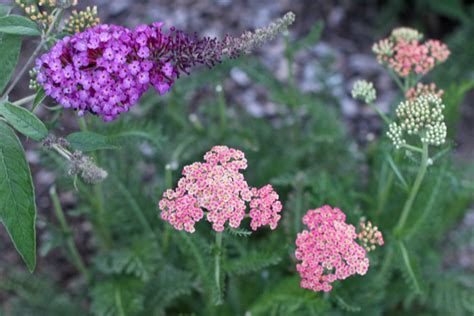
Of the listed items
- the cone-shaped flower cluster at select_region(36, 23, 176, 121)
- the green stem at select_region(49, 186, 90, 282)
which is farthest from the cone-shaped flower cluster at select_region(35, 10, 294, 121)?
the green stem at select_region(49, 186, 90, 282)

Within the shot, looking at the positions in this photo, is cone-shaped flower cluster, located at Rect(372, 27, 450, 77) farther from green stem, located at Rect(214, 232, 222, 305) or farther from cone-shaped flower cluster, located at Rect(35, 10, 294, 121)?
green stem, located at Rect(214, 232, 222, 305)

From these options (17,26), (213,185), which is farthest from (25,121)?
(213,185)

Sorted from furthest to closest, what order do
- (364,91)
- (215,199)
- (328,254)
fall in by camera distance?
(364,91) → (328,254) → (215,199)

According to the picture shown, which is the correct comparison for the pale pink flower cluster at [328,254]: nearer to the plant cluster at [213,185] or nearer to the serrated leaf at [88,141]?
the plant cluster at [213,185]

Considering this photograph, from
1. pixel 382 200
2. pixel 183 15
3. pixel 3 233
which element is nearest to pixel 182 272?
pixel 382 200

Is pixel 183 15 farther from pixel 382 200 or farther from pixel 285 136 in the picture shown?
pixel 382 200

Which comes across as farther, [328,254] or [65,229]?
[65,229]

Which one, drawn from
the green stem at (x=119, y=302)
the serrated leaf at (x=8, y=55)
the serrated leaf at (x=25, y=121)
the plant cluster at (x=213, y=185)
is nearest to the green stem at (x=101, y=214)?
the plant cluster at (x=213, y=185)

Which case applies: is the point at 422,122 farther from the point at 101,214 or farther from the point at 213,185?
the point at 101,214
